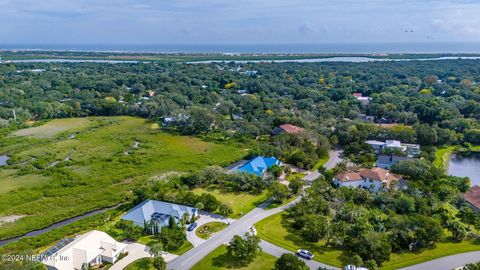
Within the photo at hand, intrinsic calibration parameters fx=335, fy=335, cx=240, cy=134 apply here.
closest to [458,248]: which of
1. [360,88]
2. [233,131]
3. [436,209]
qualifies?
[436,209]

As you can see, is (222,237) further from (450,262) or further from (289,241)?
(450,262)

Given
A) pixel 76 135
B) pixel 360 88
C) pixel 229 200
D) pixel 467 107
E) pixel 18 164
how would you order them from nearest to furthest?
pixel 229 200 → pixel 18 164 → pixel 76 135 → pixel 467 107 → pixel 360 88

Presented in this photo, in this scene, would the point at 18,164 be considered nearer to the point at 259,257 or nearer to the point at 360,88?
the point at 259,257

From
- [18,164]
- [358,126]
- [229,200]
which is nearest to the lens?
[229,200]

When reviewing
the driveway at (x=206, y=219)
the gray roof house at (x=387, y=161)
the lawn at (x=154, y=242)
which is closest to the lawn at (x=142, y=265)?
the lawn at (x=154, y=242)

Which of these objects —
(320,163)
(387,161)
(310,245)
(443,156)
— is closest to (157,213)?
(310,245)

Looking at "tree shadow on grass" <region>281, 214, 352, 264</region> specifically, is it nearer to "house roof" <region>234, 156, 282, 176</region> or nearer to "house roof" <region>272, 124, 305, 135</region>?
"house roof" <region>234, 156, 282, 176</region>
